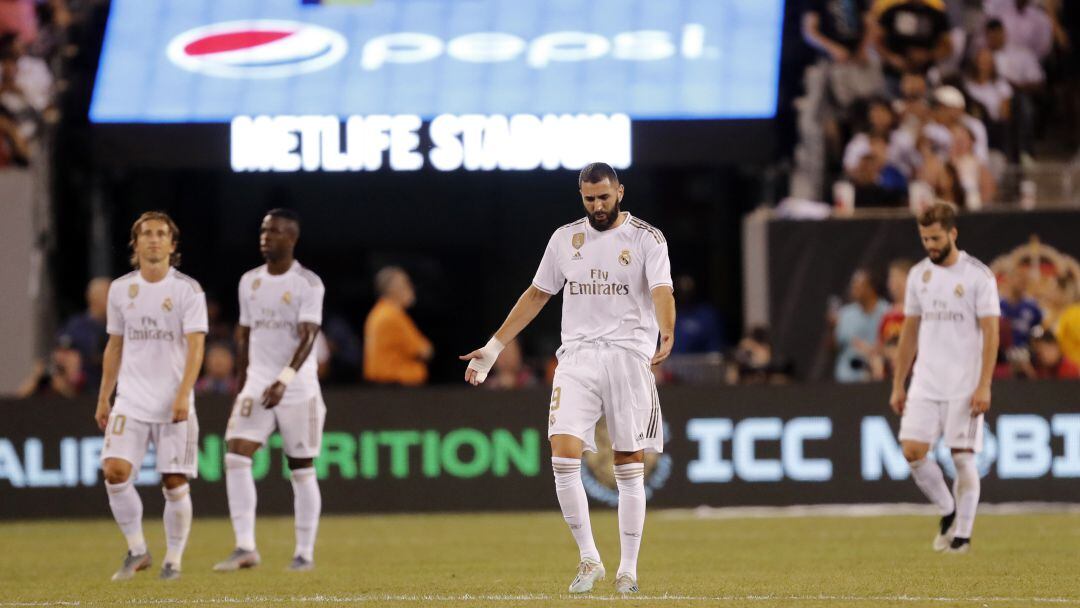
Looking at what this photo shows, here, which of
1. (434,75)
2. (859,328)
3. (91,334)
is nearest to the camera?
(859,328)

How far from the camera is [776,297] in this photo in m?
18.9

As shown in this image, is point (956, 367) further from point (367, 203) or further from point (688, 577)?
point (367, 203)

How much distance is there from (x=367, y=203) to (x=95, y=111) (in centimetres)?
396

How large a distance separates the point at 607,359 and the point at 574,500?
744 millimetres

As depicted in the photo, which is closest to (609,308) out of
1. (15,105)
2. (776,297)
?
(776,297)

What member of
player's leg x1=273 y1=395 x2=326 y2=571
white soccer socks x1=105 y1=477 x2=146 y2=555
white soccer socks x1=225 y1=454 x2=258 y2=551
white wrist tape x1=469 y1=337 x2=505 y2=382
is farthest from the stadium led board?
white wrist tape x1=469 y1=337 x2=505 y2=382

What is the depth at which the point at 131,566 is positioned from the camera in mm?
11672

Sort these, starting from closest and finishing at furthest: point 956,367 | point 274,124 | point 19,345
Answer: point 956,367
point 19,345
point 274,124

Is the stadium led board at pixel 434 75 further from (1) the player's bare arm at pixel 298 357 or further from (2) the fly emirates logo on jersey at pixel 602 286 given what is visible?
(2) the fly emirates logo on jersey at pixel 602 286

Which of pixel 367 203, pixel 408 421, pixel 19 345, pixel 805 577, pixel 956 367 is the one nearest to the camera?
pixel 805 577

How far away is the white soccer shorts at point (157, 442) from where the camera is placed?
11562 mm

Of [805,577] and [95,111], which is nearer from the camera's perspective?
[805,577]

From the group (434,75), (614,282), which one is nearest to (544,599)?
(614,282)

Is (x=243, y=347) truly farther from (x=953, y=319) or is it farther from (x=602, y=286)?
(x=953, y=319)
